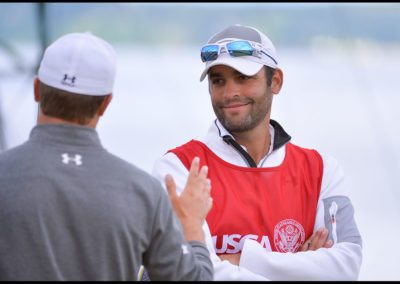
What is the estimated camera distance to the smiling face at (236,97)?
314 centimetres

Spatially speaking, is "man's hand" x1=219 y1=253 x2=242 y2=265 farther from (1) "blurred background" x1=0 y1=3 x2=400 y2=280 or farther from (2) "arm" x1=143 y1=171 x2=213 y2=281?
(1) "blurred background" x1=0 y1=3 x2=400 y2=280

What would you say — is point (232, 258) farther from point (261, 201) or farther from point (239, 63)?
point (239, 63)

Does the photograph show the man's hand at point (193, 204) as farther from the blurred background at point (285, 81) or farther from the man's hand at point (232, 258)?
the blurred background at point (285, 81)

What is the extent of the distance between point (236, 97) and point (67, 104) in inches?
37.4

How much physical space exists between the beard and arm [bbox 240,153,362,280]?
1.10 ft

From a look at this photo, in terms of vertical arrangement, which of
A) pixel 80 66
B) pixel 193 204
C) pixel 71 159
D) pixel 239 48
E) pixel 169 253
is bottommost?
pixel 169 253

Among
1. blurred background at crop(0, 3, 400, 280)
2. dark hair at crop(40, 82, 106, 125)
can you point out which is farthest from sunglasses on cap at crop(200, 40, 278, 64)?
blurred background at crop(0, 3, 400, 280)

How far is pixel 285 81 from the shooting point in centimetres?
1600

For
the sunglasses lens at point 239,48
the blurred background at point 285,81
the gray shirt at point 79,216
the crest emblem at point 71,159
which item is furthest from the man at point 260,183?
the blurred background at point 285,81

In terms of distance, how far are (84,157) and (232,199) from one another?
842 mm

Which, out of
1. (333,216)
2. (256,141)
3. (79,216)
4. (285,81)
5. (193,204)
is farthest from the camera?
(285,81)

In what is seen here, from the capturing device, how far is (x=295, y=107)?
15180 mm

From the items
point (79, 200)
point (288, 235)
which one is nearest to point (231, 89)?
point (288, 235)

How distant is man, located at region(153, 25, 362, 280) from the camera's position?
2947 millimetres
